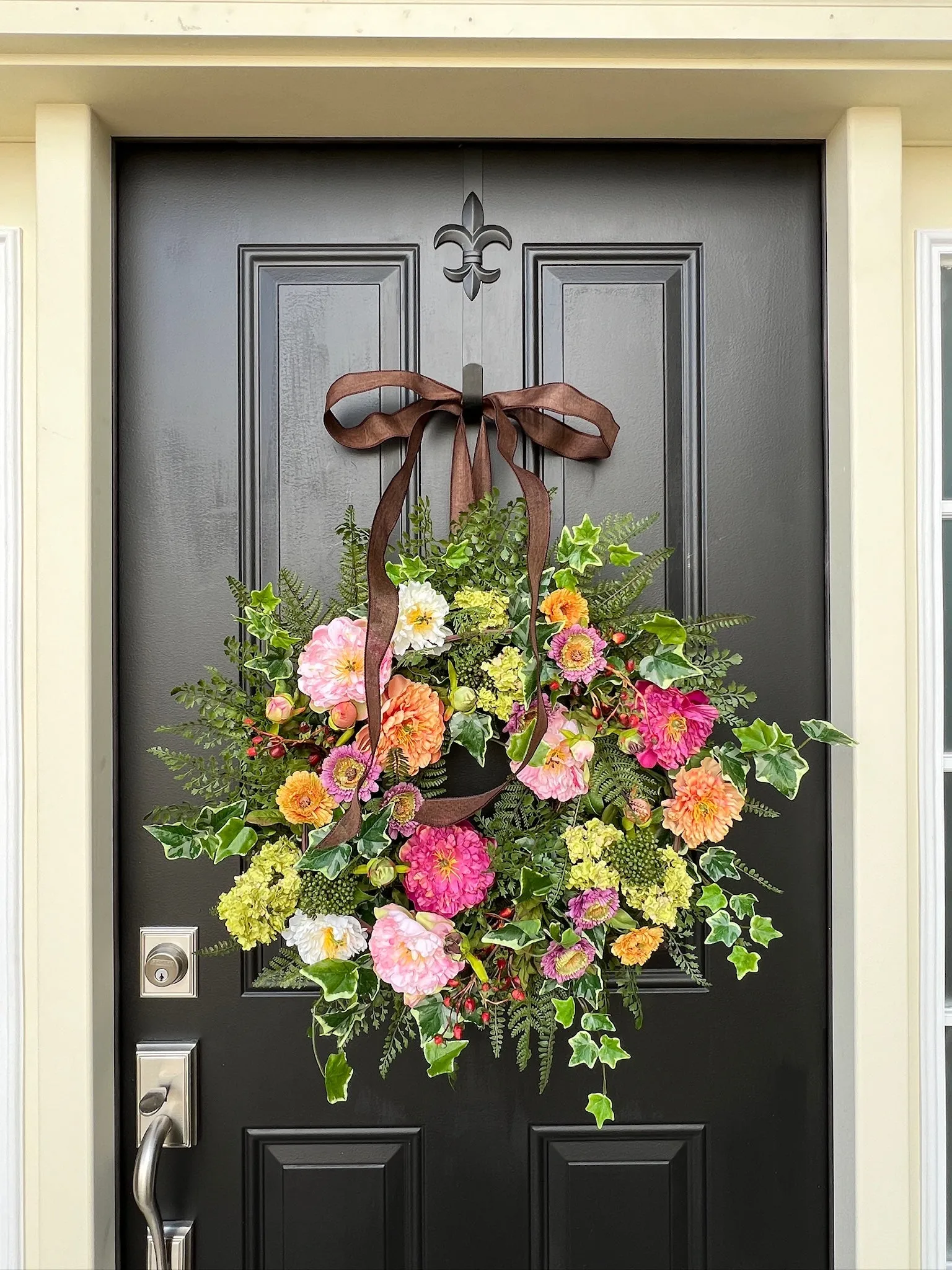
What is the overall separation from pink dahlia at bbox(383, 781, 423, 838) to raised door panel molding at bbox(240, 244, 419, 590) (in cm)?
32

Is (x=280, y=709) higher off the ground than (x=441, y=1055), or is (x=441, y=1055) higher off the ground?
(x=280, y=709)

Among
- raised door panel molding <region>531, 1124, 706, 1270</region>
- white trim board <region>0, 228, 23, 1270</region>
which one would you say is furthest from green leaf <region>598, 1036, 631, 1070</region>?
white trim board <region>0, 228, 23, 1270</region>

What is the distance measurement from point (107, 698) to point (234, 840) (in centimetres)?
29

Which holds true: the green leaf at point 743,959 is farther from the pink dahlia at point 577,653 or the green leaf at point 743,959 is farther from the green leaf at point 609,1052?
the pink dahlia at point 577,653

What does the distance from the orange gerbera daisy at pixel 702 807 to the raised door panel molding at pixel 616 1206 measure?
0.48 m

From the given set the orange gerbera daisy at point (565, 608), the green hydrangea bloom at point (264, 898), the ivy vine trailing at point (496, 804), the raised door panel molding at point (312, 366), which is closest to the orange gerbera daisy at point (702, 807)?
the ivy vine trailing at point (496, 804)

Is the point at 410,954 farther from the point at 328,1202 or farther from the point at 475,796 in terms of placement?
the point at 328,1202

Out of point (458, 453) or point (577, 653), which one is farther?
point (458, 453)

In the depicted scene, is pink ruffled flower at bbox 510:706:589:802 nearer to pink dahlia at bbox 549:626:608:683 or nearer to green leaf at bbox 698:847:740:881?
pink dahlia at bbox 549:626:608:683

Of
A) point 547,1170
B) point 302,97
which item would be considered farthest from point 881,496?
point 547,1170

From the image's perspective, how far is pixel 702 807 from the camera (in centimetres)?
86

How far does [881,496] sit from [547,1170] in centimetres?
97

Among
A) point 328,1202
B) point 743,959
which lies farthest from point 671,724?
point 328,1202

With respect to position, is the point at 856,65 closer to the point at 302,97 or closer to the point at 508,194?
the point at 508,194
